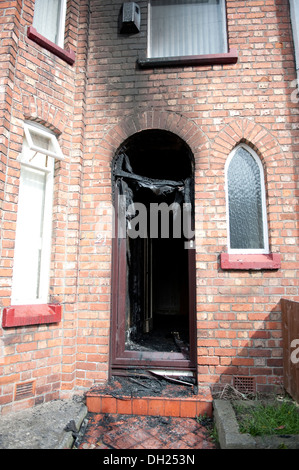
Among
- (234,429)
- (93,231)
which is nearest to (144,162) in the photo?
(93,231)

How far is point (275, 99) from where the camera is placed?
3.87 m

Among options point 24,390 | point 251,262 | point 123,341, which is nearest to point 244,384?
point 251,262

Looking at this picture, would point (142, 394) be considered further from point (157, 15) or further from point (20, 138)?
point (157, 15)

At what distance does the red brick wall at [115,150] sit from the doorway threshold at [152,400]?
0.24m

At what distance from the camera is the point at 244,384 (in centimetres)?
343

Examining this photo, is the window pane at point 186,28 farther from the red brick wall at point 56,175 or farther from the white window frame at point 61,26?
the white window frame at point 61,26

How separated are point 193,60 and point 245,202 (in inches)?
80.2

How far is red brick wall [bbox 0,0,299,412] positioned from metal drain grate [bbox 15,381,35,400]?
0.18 feet

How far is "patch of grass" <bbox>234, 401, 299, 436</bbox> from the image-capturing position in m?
2.60

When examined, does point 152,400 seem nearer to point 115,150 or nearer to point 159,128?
point 115,150

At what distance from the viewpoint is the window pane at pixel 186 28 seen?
170 inches

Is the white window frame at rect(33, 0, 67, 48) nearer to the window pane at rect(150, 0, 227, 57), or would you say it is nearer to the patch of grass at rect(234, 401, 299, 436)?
the window pane at rect(150, 0, 227, 57)

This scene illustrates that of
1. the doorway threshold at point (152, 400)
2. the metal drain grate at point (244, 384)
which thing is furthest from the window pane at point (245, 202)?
the doorway threshold at point (152, 400)

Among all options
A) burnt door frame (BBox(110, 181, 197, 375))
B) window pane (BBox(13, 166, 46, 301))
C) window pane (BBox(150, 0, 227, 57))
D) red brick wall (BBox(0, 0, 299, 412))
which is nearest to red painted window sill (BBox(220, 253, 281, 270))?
red brick wall (BBox(0, 0, 299, 412))
